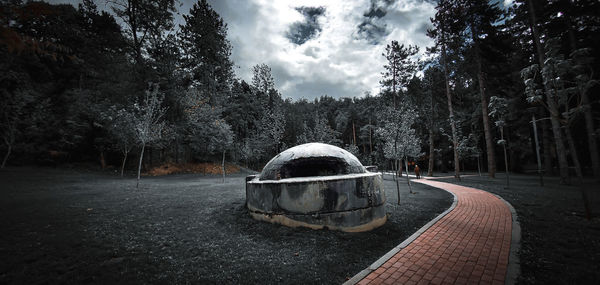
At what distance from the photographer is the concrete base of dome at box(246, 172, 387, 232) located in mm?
5531

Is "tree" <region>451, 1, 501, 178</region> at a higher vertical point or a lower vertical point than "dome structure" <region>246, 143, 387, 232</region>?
higher

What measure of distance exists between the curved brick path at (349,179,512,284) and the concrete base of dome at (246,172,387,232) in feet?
4.07

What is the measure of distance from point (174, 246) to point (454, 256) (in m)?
6.13

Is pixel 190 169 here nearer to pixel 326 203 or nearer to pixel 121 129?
pixel 121 129

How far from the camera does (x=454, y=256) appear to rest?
4.26 metres

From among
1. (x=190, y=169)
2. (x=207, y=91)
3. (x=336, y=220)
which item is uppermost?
(x=207, y=91)

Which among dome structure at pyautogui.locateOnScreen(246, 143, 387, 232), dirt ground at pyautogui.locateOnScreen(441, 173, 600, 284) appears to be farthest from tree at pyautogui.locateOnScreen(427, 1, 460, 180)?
dome structure at pyautogui.locateOnScreen(246, 143, 387, 232)

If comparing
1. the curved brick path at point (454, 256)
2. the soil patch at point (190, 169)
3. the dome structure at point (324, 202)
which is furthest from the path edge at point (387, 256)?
the soil patch at point (190, 169)

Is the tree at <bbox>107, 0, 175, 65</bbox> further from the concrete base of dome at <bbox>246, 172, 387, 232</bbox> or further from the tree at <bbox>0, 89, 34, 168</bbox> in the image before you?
the concrete base of dome at <bbox>246, 172, 387, 232</bbox>

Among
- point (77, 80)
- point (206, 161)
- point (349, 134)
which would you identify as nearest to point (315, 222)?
point (206, 161)

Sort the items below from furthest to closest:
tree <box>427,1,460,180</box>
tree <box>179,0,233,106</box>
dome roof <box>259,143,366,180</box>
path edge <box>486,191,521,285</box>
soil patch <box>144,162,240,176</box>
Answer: tree <box>179,0,233,106</box> < soil patch <box>144,162,240,176</box> < tree <box>427,1,460,180</box> < dome roof <box>259,143,366,180</box> < path edge <box>486,191,521,285</box>

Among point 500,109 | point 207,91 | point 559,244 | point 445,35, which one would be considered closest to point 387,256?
point 559,244

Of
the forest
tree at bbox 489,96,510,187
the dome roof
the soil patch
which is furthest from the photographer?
the soil patch

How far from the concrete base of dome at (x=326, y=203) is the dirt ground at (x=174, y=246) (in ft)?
0.80
